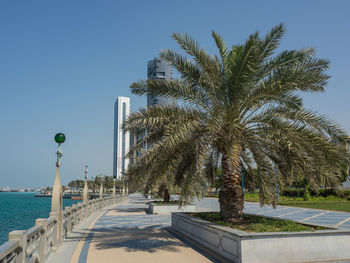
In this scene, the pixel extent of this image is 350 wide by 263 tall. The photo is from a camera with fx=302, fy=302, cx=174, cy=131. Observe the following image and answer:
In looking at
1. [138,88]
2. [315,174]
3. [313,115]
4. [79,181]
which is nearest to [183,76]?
[138,88]

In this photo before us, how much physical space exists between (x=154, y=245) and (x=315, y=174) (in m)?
5.47

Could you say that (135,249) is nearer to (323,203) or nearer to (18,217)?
(323,203)

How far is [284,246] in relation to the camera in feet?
24.1

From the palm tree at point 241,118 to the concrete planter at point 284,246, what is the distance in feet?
4.90

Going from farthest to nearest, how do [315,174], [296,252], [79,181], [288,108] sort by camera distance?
[79,181]
[288,108]
[315,174]
[296,252]

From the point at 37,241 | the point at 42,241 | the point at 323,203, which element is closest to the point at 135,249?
the point at 42,241

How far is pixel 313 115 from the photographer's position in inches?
356

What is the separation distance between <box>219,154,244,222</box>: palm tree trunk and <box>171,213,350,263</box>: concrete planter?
1619mm

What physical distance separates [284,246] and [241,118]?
4056 millimetres

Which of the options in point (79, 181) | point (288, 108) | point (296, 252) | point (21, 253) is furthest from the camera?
point (79, 181)

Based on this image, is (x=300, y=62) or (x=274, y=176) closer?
(x=300, y=62)

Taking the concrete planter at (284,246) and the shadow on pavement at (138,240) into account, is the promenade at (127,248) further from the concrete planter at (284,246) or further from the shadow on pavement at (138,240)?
the concrete planter at (284,246)

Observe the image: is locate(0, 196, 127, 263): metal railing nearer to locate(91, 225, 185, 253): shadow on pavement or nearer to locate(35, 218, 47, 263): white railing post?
locate(35, 218, 47, 263): white railing post

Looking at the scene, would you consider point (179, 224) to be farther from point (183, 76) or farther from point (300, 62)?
point (300, 62)
